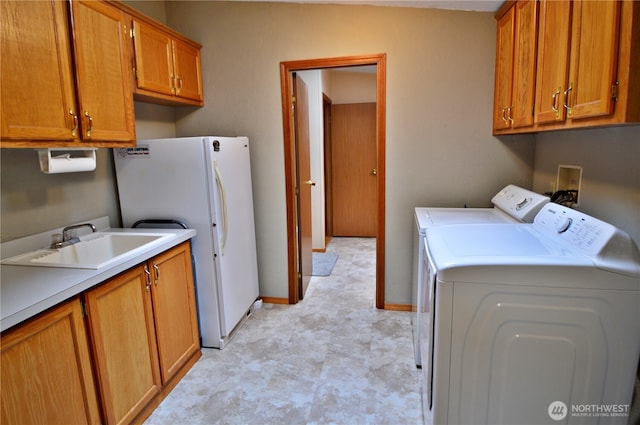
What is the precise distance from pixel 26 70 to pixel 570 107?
7.69ft

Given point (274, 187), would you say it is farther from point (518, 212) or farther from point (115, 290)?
point (518, 212)

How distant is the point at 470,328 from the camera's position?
1296mm

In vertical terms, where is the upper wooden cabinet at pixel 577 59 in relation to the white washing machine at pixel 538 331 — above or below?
above

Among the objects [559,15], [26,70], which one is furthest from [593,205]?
[26,70]

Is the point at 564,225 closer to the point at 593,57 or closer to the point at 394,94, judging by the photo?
the point at 593,57

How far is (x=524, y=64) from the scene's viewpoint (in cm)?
204

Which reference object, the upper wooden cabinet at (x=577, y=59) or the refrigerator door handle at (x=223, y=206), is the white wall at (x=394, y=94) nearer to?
the refrigerator door handle at (x=223, y=206)

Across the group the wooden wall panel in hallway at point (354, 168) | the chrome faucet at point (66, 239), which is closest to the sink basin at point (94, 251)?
the chrome faucet at point (66, 239)

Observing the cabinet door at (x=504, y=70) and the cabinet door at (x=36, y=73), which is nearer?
the cabinet door at (x=36, y=73)

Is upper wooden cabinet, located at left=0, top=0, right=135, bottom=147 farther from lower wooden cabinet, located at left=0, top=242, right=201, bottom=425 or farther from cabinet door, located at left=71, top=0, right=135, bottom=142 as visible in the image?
lower wooden cabinet, located at left=0, top=242, right=201, bottom=425

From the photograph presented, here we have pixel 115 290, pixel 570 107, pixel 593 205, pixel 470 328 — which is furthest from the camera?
pixel 593 205

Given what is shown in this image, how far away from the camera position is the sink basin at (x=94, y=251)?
5.53 ft

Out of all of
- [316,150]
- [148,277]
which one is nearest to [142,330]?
[148,277]

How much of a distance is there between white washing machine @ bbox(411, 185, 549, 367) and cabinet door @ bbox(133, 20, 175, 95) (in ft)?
6.52
